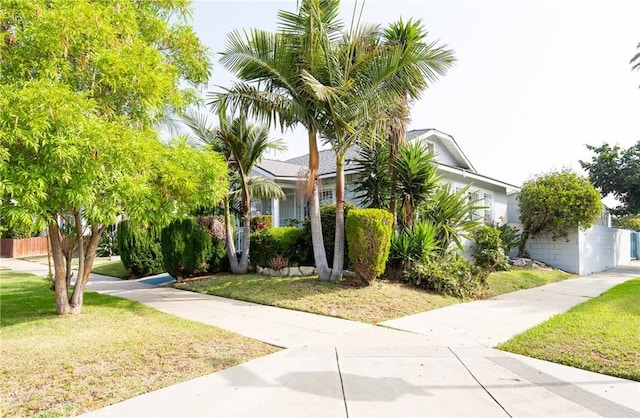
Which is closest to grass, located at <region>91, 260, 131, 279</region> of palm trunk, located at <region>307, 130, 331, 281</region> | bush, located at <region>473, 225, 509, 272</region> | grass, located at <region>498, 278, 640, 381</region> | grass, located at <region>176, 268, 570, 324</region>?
grass, located at <region>176, 268, 570, 324</region>

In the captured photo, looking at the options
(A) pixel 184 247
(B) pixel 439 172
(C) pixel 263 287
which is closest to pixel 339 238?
(C) pixel 263 287

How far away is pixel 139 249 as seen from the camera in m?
13.4

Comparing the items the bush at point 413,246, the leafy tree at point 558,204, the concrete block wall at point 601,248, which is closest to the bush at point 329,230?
the bush at point 413,246

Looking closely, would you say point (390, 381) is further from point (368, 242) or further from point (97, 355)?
point (368, 242)

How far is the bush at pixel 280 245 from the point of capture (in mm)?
11742

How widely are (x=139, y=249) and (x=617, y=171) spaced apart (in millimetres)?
27051

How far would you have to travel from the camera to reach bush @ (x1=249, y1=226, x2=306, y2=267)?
11.7 meters

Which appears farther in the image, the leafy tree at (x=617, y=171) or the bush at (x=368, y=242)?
the leafy tree at (x=617, y=171)

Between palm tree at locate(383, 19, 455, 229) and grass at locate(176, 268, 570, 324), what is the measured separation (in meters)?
2.59

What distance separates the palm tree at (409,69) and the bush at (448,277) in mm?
1623

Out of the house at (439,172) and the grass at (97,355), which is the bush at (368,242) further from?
the house at (439,172)

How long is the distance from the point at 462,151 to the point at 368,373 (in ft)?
49.9

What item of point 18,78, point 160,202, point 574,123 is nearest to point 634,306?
point 574,123

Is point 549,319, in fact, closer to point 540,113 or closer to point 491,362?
point 491,362
